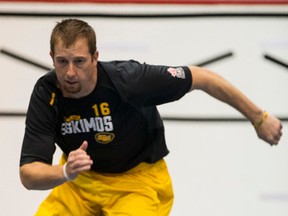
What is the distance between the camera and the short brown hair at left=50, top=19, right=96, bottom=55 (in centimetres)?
207

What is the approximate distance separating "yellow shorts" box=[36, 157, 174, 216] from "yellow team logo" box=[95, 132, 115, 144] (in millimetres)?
146

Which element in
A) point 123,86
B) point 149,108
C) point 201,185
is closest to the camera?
point 123,86

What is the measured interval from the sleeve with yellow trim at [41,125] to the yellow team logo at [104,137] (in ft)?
0.46

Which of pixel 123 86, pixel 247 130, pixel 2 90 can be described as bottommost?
pixel 247 130

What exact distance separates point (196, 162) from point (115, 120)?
1.17 metres

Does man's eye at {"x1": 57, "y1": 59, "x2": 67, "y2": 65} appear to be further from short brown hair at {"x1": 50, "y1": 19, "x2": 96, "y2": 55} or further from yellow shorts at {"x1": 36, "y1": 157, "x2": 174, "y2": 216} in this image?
yellow shorts at {"x1": 36, "y1": 157, "x2": 174, "y2": 216}

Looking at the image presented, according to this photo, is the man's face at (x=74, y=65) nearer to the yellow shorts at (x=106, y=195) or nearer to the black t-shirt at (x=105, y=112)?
the black t-shirt at (x=105, y=112)

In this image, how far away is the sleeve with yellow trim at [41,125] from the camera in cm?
210

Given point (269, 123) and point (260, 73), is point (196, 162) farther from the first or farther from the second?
point (269, 123)

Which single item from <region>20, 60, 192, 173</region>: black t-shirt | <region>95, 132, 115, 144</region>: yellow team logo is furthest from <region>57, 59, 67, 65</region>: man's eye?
<region>95, 132, 115, 144</region>: yellow team logo

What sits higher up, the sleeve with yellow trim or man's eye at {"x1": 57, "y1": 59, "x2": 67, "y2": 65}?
man's eye at {"x1": 57, "y1": 59, "x2": 67, "y2": 65}

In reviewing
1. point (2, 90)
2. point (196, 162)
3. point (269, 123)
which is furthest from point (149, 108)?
point (2, 90)

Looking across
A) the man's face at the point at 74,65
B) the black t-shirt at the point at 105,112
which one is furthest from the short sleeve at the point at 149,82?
the man's face at the point at 74,65

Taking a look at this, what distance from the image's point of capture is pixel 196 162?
3309mm
